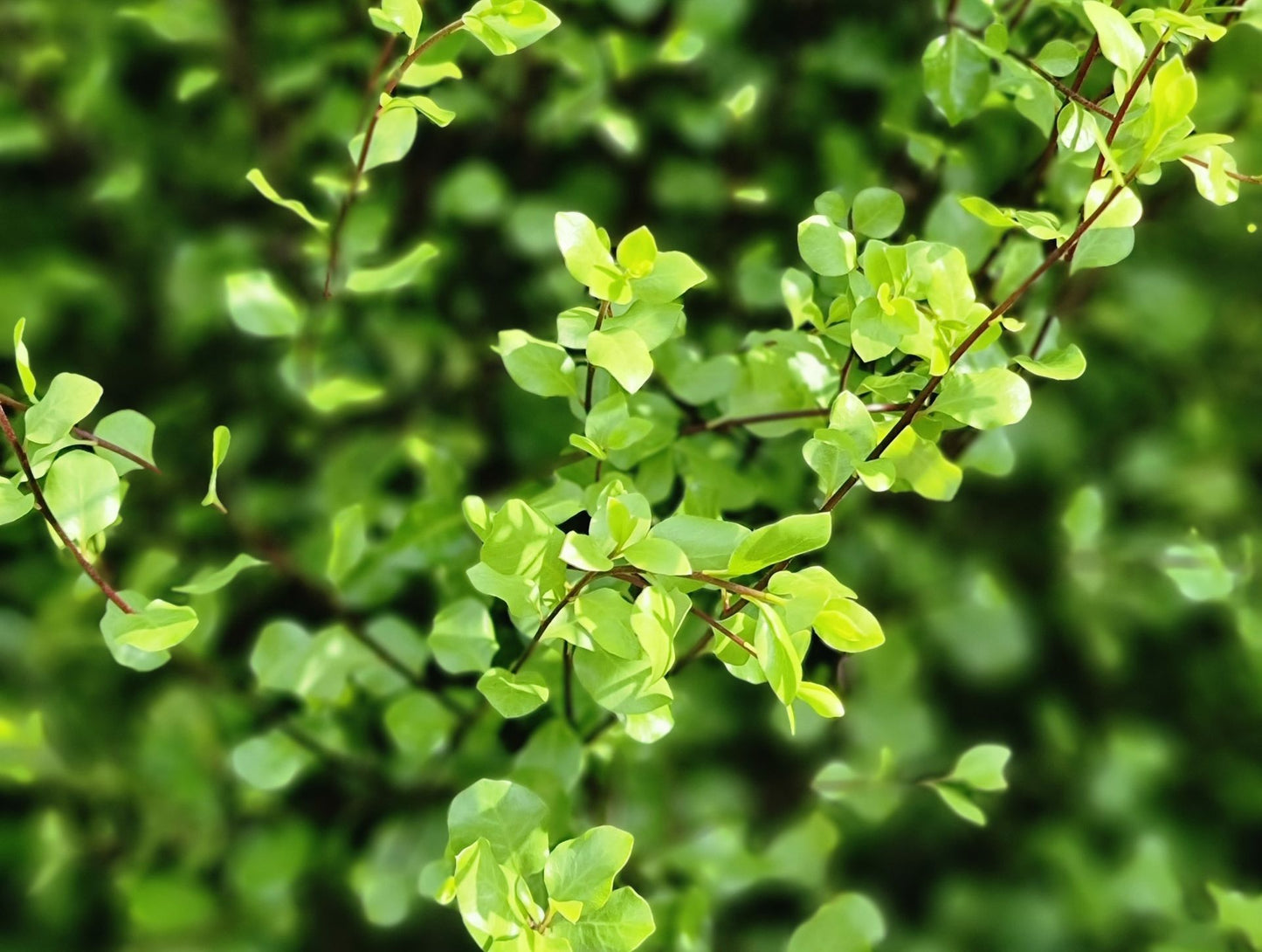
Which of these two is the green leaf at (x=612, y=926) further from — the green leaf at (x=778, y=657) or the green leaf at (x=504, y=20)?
the green leaf at (x=504, y=20)

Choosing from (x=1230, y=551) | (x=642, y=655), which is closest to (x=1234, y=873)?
(x=1230, y=551)

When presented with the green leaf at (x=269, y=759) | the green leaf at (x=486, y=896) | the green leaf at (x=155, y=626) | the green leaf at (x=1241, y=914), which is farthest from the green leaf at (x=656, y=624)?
the green leaf at (x=1241, y=914)

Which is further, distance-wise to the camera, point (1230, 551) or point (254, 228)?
point (254, 228)

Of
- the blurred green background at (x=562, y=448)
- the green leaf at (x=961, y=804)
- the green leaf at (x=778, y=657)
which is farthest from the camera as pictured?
the blurred green background at (x=562, y=448)

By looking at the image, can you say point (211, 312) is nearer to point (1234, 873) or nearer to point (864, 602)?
point (864, 602)

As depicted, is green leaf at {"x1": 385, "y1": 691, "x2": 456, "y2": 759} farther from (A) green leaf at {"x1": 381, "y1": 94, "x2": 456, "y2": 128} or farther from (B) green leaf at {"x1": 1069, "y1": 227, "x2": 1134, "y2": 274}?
(B) green leaf at {"x1": 1069, "y1": 227, "x2": 1134, "y2": 274}

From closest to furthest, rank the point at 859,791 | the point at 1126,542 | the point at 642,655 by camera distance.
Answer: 1. the point at 642,655
2. the point at 859,791
3. the point at 1126,542
